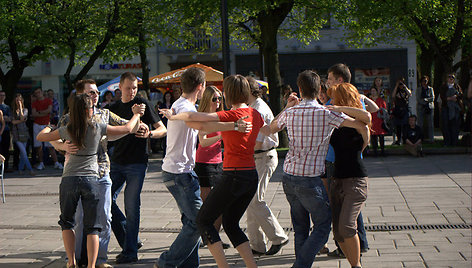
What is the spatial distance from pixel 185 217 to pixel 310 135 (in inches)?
54.1

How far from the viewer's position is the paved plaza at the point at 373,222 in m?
6.89

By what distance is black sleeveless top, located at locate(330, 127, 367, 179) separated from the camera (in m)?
6.05

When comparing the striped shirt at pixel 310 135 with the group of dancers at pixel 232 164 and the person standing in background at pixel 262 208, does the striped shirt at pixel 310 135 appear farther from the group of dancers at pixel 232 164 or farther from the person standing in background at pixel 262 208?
the person standing in background at pixel 262 208

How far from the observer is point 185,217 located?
6.25 m

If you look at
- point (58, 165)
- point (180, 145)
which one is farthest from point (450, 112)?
point (180, 145)

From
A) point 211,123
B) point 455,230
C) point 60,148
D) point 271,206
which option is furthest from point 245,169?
point 271,206

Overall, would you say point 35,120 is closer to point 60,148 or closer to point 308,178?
point 60,148

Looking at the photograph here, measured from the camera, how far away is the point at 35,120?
693 inches

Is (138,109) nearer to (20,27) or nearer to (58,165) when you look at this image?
(58,165)

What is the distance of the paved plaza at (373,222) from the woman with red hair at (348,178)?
0.70 meters

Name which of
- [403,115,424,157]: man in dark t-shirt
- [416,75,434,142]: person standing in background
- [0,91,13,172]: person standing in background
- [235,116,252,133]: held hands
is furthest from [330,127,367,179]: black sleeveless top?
[416,75,434,142]: person standing in background

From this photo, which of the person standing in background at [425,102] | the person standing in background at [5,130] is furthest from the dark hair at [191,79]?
the person standing in background at [425,102]

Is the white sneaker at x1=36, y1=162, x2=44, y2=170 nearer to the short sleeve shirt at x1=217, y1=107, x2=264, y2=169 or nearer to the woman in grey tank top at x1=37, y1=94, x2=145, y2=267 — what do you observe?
the woman in grey tank top at x1=37, y1=94, x2=145, y2=267

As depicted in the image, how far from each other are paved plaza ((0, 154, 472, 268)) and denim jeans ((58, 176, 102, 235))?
854mm
